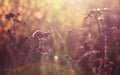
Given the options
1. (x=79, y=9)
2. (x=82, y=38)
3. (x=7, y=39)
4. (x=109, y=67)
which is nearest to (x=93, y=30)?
(x=82, y=38)

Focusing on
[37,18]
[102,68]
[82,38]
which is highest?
[37,18]

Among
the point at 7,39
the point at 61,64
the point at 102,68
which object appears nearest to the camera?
the point at 102,68

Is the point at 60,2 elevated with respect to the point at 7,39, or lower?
elevated

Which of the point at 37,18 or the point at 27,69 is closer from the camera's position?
the point at 27,69

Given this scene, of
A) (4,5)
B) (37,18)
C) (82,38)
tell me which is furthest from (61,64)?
(4,5)

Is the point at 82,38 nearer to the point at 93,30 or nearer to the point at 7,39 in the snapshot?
the point at 93,30

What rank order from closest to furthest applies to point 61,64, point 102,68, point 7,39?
1. point 102,68
2. point 61,64
3. point 7,39

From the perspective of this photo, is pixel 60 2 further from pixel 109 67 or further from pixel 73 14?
pixel 109 67
